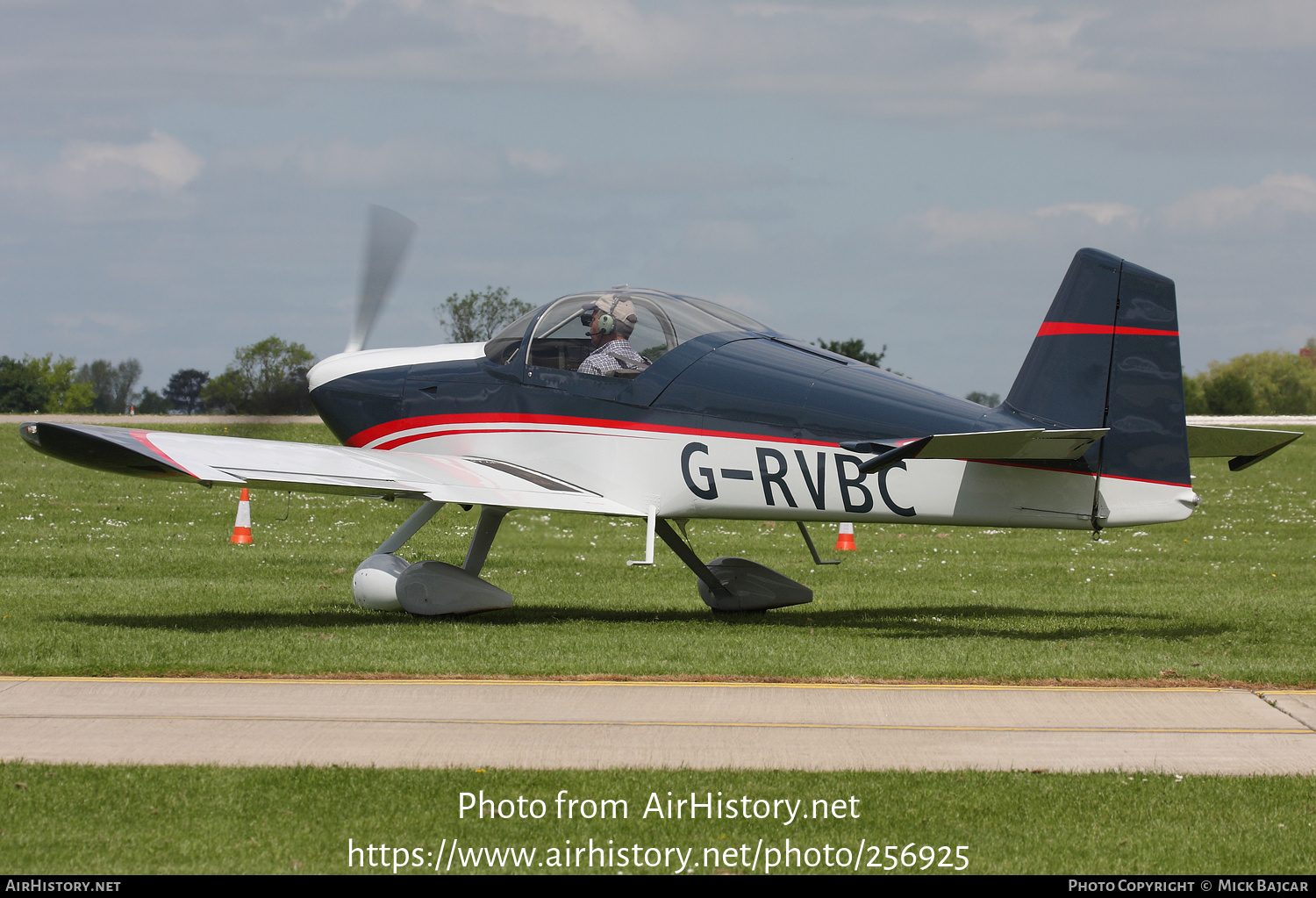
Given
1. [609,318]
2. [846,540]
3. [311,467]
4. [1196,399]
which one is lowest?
[846,540]

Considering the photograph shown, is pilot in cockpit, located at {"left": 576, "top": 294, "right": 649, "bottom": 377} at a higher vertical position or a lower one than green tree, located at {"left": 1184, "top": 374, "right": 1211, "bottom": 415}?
lower

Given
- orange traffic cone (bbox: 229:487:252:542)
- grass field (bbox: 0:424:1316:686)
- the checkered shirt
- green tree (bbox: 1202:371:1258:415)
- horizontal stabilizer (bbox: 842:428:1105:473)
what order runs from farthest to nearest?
1. green tree (bbox: 1202:371:1258:415)
2. orange traffic cone (bbox: 229:487:252:542)
3. the checkered shirt
4. horizontal stabilizer (bbox: 842:428:1105:473)
5. grass field (bbox: 0:424:1316:686)

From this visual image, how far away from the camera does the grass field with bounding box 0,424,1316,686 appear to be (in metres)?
8.77

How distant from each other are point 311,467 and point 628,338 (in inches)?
110

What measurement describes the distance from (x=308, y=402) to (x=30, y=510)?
38.4 feet

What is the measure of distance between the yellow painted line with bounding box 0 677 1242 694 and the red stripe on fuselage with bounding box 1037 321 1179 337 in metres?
2.78

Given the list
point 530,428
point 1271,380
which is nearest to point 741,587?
point 530,428

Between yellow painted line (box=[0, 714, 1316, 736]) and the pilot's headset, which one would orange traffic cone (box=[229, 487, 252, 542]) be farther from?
yellow painted line (box=[0, 714, 1316, 736])

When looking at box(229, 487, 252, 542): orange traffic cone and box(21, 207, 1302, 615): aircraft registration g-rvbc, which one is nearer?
box(21, 207, 1302, 615): aircraft registration g-rvbc

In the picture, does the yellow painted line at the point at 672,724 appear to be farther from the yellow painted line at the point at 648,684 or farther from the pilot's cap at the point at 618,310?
the pilot's cap at the point at 618,310

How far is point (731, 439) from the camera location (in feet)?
33.4

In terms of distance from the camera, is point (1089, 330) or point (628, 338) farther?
point (628, 338)

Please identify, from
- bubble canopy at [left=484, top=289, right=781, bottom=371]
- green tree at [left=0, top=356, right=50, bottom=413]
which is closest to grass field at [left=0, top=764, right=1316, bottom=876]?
bubble canopy at [left=484, top=289, right=781, bottom=371]

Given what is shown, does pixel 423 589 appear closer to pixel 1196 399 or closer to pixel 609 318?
pixel 609 318
